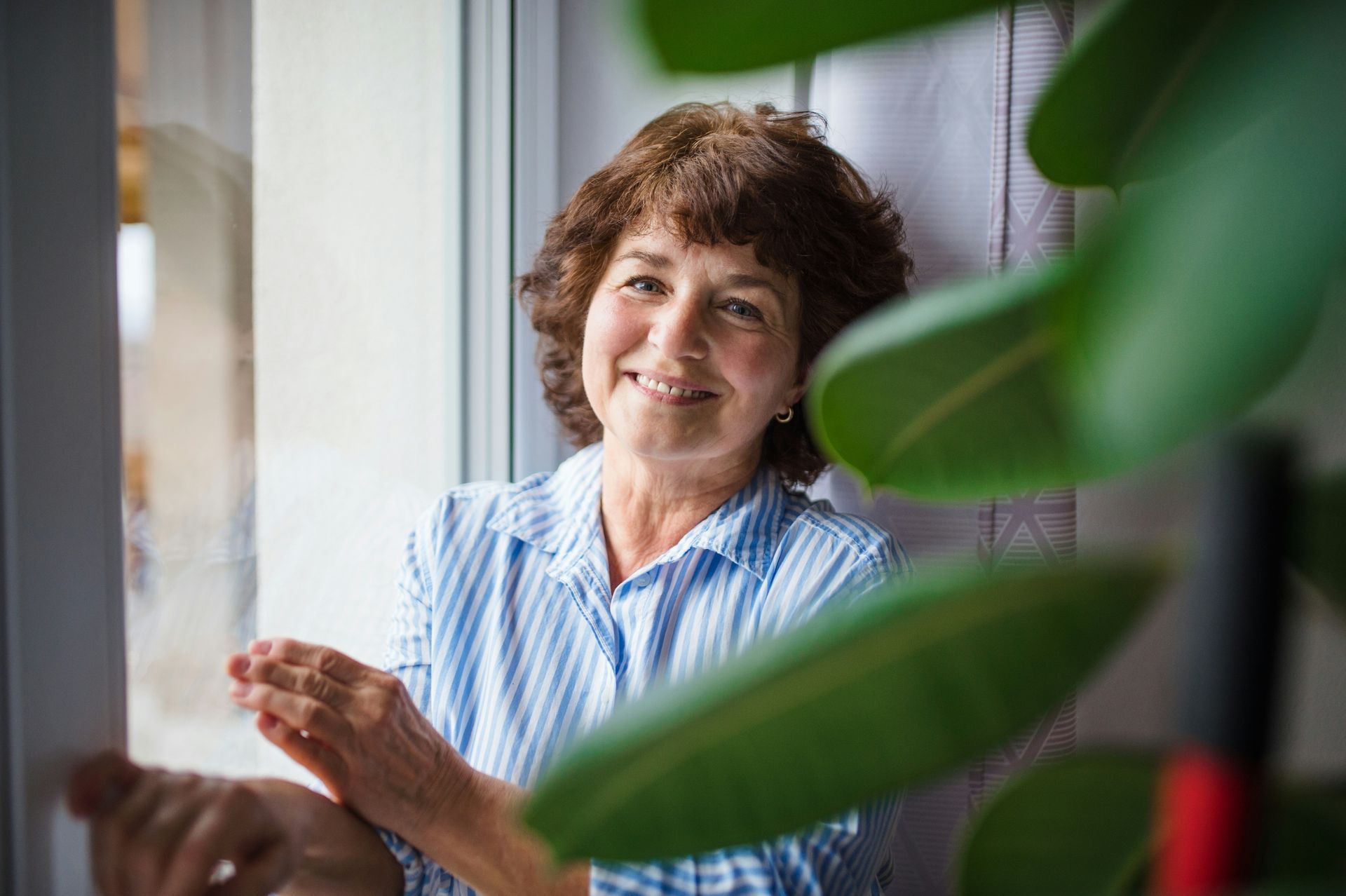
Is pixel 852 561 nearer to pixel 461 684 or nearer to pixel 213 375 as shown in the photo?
pixel 461 684

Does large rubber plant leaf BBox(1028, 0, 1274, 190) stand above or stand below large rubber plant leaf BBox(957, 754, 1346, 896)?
above

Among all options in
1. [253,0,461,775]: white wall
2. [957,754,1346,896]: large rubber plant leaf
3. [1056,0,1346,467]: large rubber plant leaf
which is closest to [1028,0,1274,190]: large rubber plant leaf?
[1056,0,1346,467]: large rubber plant leaf

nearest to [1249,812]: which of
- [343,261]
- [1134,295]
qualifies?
[1134,295]

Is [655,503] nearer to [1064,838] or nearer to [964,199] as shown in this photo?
[964,199]

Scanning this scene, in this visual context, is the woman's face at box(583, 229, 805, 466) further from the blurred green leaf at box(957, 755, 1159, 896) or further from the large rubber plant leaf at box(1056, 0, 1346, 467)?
the large rubber plant leaf at box(1056, 0, 1346, 467)

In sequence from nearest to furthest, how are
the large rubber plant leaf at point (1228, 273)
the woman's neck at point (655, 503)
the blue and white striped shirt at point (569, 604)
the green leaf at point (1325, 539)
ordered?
the large rubber plant leaf at point (1228, 273) < the green leaf at point (1325, 539) < the blue and white striped shirt at point (569, 604) < the woman's neck at point (655, 503)

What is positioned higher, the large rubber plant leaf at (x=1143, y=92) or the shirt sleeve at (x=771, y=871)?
the large rubber plant leaf at (x=1143, y=92)

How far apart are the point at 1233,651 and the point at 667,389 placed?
116 centimetres

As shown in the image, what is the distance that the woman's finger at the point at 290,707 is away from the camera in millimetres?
967

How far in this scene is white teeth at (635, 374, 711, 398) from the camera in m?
1.42

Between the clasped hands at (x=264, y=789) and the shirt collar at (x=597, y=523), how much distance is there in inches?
17.0

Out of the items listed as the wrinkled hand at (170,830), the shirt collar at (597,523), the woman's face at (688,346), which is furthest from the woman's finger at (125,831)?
the woman's face at (688,346)

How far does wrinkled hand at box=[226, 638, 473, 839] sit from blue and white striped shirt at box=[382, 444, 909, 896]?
267 millimetres

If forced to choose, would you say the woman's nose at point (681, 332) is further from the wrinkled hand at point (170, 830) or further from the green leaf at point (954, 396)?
the green leaf at point (954, 396)
